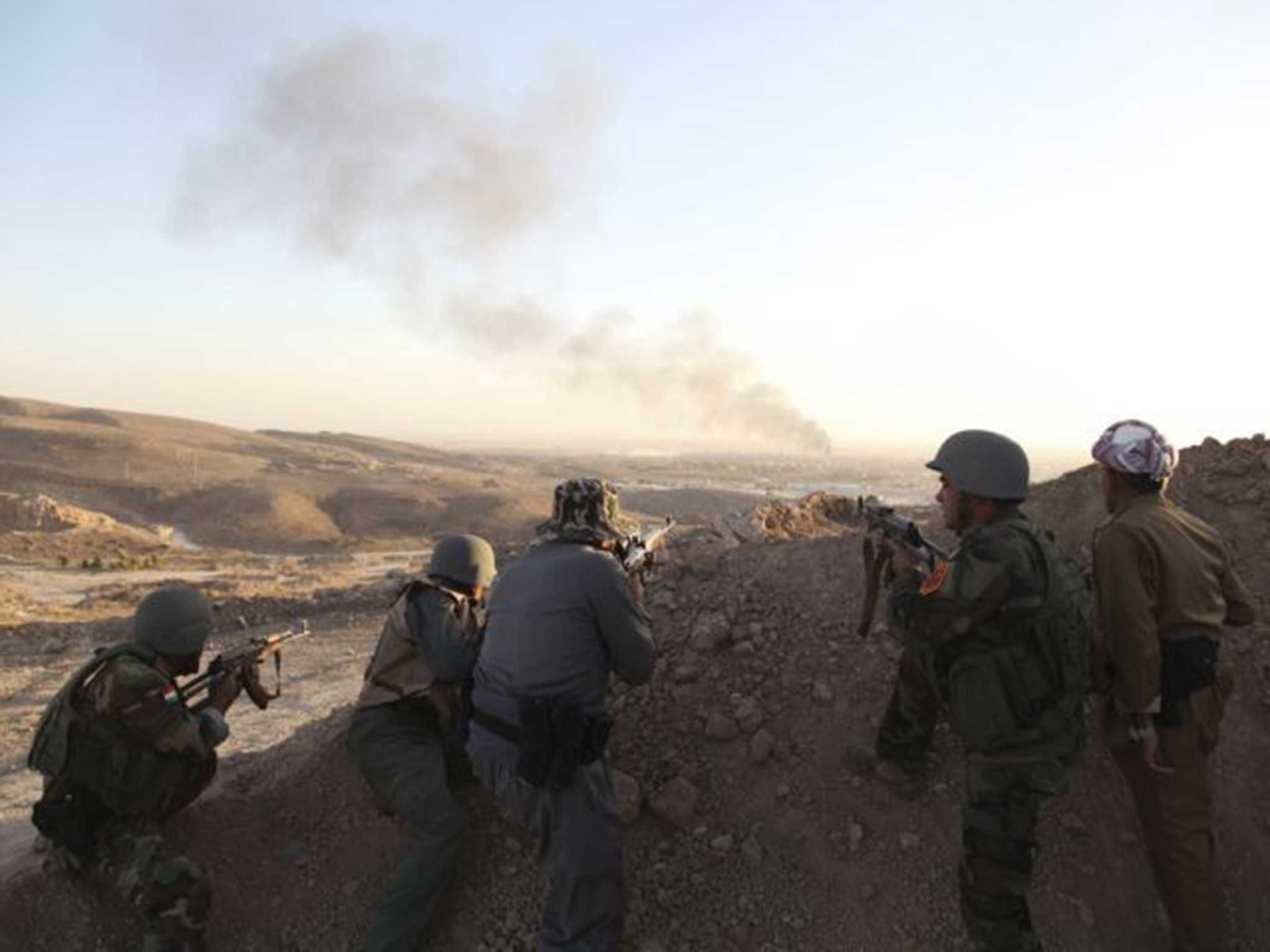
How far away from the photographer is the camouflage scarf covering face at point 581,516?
3.64 m

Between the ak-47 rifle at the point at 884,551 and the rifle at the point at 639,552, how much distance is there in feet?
4.12

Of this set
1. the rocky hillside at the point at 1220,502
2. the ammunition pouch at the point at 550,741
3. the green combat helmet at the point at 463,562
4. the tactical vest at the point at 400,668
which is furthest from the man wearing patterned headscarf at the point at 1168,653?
the tactical vest at the point at 400,668

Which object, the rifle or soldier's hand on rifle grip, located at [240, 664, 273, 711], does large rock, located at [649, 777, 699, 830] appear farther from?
soldier's hand on rifle grip, located at [240, 664, 273, 711]

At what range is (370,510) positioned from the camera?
3831 cm

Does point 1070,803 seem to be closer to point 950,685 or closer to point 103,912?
point 950,685

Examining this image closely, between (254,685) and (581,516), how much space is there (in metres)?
2.25

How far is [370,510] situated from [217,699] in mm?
35437

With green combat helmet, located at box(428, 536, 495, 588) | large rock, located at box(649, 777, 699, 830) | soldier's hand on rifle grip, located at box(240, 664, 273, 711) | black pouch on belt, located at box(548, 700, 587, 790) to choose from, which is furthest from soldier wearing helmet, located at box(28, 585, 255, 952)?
large rock, located at box(649, 777, 699, 830)

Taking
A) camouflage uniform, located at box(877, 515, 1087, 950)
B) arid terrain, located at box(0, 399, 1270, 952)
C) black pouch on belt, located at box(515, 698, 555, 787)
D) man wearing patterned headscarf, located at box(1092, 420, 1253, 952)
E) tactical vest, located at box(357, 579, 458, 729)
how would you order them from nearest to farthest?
camouflage uniform, located at box(877, 515, 1087, 950), black pouch on belt, located at box(515, 698, 555, 787), man wearing patterned headscarf, located at box(1092, 420, 1253, 952), arid terrain, located at box(0, 399, 1270, 952), tactical vest, located at box(357, 579, 458, 729)

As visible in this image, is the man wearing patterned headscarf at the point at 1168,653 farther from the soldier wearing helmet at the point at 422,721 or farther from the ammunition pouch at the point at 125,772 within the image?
the ammunition pouch at the point at 125,772

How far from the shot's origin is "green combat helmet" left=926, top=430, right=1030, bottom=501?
11.0 ft

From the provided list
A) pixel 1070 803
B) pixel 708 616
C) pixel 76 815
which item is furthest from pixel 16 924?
pixel 1070 803

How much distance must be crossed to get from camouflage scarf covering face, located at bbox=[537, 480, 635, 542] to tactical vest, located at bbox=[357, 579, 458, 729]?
0.90 m

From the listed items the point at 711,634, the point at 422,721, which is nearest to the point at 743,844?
the point at 711,634
